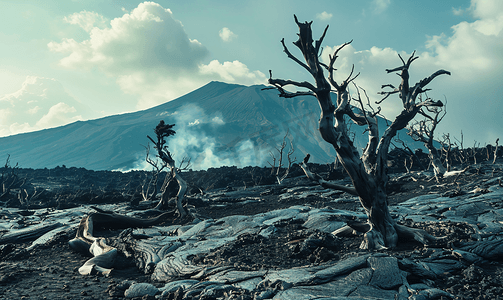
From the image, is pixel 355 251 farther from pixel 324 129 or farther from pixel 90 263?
pixel 90 263

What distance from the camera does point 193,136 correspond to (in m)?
148

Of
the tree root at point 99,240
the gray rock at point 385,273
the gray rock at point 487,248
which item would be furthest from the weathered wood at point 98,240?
the gray rock at point 487,248

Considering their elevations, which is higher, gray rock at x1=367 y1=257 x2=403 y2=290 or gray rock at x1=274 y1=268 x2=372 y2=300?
gray rock at x1=367 y1=257 x2=403 y2=290

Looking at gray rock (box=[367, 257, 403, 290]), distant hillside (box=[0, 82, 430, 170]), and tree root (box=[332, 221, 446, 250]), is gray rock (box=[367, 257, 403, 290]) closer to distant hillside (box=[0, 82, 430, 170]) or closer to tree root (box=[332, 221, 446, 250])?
tree root (box=[332, 221, 446, 250])

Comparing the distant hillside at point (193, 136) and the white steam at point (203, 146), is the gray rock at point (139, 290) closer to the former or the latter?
the white steam at point (203, 146)

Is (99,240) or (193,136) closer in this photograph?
(99,240)

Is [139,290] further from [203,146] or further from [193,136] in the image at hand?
[193,136]

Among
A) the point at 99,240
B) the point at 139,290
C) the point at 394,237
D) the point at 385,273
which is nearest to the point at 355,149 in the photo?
the point at 394,237

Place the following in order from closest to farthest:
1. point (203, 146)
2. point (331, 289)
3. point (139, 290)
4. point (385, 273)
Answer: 1. point (331, 289)
2. point (385, 273)
3. point (139, 290)
4. point (203, 146)

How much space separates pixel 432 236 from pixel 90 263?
278 inches

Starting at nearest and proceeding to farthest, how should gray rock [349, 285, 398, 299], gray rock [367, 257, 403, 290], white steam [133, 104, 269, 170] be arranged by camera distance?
1. gray rock [349, 285, 398, 299]
2. gray rock [367, 257, 403, 290]
3. white steam [133, 104, 269, 170]

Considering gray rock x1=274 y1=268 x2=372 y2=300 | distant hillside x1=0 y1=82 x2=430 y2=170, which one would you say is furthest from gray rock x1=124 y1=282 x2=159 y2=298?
distant hillside x1=0 y1=82 x2=430 y2=170

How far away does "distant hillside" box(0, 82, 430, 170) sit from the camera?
123438 mm

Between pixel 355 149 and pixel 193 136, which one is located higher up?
pixel 193 136
